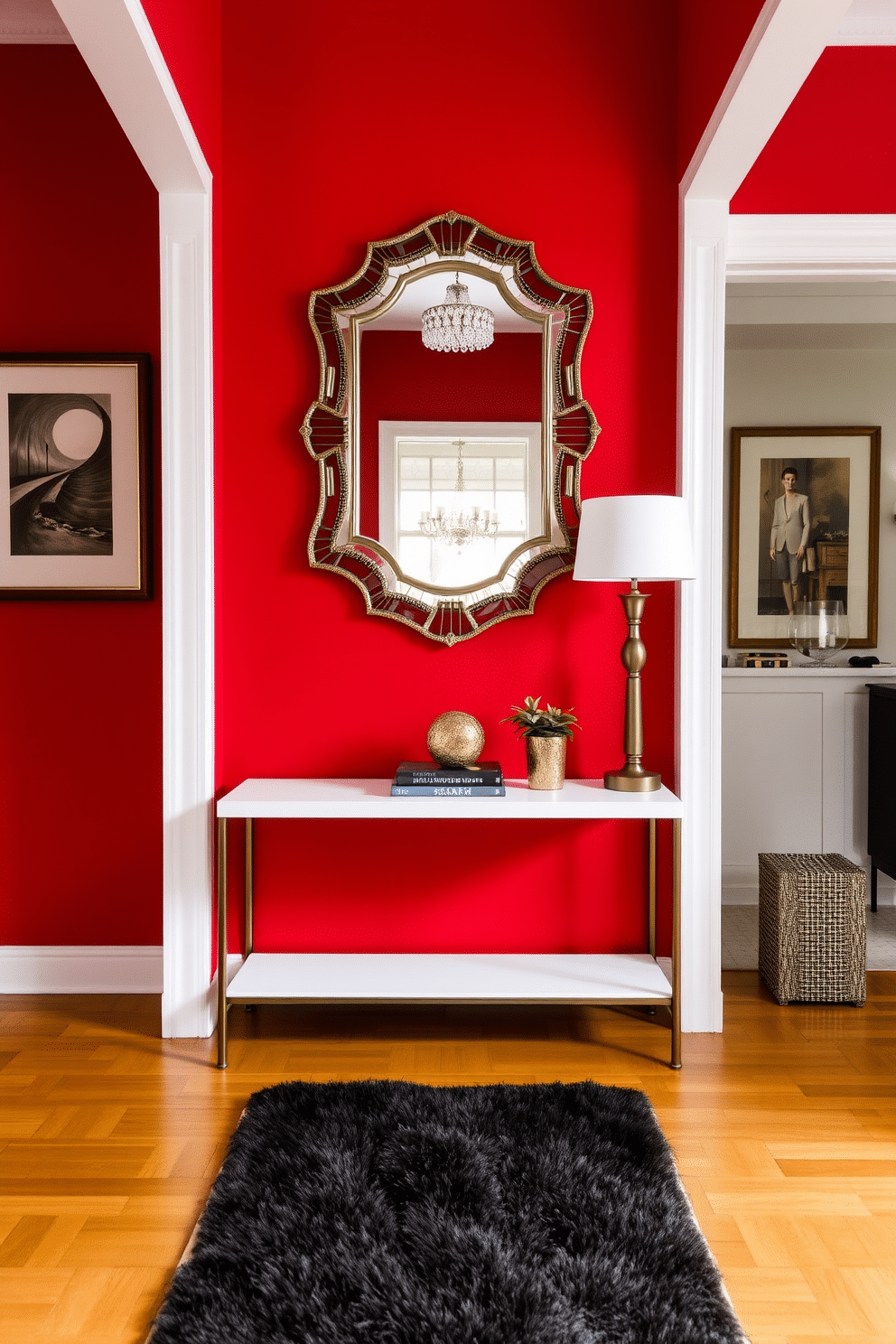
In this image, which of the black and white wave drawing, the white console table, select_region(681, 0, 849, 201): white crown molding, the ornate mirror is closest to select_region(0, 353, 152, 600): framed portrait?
the black and white wave drawing

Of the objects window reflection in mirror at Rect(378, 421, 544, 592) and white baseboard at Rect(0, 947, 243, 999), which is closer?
window reflection in mirror at Rect(378, 421, 544, 592)

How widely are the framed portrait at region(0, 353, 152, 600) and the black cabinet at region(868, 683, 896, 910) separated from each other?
288cm

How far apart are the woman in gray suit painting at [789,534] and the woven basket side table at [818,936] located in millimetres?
2085

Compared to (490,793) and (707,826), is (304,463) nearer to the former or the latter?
(490,793)

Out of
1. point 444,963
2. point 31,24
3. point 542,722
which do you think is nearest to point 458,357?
point 542,722

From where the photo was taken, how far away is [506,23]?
2.97 m

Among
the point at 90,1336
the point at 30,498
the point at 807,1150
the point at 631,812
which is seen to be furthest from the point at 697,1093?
the point at 30,498

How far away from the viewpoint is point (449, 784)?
8.82 feet

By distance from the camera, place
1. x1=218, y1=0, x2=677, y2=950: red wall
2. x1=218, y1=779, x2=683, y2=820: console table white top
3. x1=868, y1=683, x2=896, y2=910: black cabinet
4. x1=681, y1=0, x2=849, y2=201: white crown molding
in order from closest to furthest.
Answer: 1. x1=681, y1=0, x2=849, y2=201: white crown molding
2. x1=218, y1=779, x2=683, y2=820: console table white top
3. x1=218, y1=0, x2=677, y2=950: red wall
4. x1=868, y1=683, x2=896, y2=910: black cabinet

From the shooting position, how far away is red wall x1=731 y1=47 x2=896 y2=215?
2.94 meters

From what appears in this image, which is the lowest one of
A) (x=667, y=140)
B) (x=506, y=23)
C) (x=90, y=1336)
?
(x=90, y=1336)

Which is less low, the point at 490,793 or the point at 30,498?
the point at 30,498

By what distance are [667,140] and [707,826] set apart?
6.65 ft

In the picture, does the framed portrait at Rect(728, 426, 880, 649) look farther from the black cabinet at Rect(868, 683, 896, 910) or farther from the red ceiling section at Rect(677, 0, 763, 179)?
the red ceiling section at Rect(677, 0, 763, 179)
